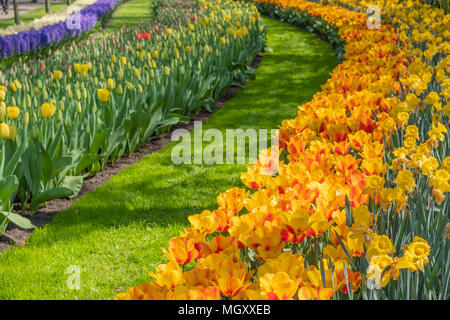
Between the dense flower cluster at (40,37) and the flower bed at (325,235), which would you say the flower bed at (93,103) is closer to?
the dense flower cluster at (40,37)

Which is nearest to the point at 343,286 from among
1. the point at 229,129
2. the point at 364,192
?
the point at 364,192

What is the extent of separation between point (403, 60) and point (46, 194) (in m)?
3.39

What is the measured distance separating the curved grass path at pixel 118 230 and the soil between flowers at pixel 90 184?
9 centimetres

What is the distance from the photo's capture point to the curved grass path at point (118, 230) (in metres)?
2.93

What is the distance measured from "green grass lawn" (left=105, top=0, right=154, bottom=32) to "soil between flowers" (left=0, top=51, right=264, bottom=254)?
380 inches

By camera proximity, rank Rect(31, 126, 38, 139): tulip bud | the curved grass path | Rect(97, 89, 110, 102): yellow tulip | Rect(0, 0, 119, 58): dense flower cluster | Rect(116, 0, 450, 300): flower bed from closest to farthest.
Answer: Rect(116, 0, 450, 300): flower bed → the curved grass path → Rect(31, 126, 38, 139): tulip bud → Rect(97, 89, 110, 102): yellow tulip → Rect(0, 0, 119, 58): dense flower cluster

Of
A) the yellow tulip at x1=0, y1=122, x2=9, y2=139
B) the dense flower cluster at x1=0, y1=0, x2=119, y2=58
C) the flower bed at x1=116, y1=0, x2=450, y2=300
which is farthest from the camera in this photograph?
the dense flower cluster at x1=0, y1=0, x2=119, y2=58

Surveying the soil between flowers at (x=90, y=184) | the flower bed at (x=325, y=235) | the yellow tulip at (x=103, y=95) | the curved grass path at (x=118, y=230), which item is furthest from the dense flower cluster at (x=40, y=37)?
the flower bed at (x=325, y=235)

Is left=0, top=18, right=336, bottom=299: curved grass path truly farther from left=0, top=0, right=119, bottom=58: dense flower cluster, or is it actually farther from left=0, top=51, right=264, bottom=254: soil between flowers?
left=0, top=0, right=119, bottom=58: dense flower cluster

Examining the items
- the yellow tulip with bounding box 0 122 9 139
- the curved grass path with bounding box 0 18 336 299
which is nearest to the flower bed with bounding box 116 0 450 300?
the curved grass path with bounding box 0 18 336 299

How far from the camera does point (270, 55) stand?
1014 centimetres

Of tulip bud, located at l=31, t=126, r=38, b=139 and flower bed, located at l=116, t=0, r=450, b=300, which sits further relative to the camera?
tulip bud, located at l=31, t=126, r=38, b=139

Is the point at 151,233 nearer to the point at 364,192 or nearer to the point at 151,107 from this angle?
the point at 151,107

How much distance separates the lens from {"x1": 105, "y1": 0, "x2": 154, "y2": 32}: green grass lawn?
15.9m
